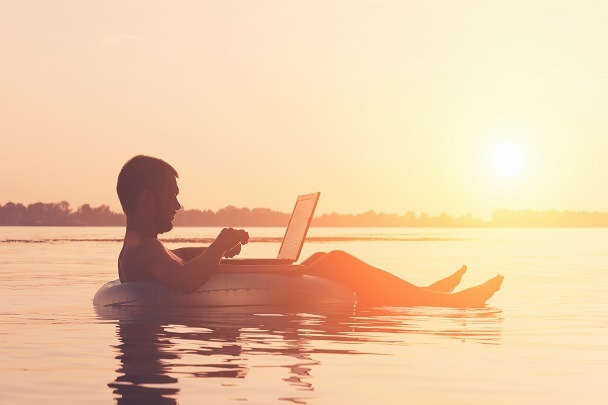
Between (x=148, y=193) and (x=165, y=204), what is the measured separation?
0.26m

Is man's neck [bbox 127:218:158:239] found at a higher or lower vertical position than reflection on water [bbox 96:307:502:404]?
higher

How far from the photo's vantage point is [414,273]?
30.6m

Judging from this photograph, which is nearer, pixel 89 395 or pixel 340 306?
Result: pixel 89 395

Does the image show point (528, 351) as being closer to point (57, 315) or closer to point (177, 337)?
point (177, 337)

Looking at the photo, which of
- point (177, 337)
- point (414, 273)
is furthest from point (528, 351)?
point (414, 273)

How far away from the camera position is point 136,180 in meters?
14.3

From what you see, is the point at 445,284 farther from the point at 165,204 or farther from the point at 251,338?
the point at 251,338

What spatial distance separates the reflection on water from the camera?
29.3ft

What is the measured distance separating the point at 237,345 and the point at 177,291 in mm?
3608

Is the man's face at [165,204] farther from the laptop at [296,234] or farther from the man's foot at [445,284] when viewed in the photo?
the man's foot at [445,284]

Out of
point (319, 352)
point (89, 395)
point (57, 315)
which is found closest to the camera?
point (89, 395)

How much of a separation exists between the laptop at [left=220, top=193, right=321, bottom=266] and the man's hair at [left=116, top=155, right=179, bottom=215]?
5.68ft

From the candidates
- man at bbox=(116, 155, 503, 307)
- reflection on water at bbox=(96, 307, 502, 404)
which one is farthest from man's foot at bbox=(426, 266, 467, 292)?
man at bbox=(116, 155, 503, 307)

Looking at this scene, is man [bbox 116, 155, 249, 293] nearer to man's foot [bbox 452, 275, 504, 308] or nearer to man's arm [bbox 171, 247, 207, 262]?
man's arm [bbox 171, 247, 207, 262]
